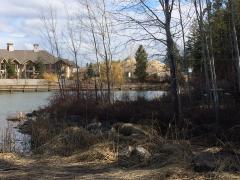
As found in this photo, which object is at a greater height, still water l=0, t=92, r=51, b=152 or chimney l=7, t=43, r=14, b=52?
chimney l=7, t=43, r=14, b=52

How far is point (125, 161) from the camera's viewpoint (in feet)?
34.6

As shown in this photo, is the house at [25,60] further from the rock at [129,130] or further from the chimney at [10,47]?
the rock at [129,130]

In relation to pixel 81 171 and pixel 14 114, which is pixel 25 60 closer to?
pixel 14 114

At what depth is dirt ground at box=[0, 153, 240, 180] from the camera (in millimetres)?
8930

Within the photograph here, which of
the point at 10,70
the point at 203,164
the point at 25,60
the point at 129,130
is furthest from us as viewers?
the point at 25,60

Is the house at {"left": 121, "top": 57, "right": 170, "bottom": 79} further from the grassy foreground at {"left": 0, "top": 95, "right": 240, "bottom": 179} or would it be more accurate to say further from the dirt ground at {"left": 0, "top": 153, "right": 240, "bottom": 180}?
the dirt ground at {"left": 0, "top": 153, "right": 240, "bottom": 180}

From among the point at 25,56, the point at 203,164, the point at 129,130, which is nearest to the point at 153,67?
the point at 129,130

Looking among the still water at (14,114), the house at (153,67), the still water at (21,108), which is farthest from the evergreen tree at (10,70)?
the still water at (21,108)

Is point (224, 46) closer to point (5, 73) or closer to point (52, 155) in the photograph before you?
point (52, 155)

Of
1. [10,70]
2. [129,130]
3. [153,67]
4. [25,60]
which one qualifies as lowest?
[129,130]

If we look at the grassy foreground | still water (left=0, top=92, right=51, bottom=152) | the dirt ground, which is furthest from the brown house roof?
the dirt ground

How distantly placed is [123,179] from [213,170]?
5.32 feet

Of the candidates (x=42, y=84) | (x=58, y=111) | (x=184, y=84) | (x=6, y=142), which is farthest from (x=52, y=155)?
(x=42, y=84)

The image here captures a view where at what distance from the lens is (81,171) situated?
10.1m
